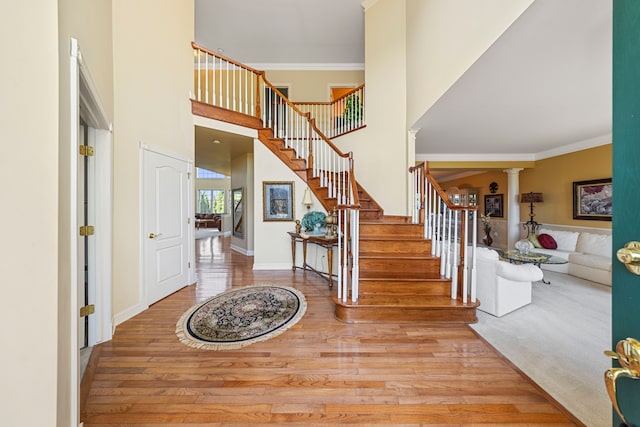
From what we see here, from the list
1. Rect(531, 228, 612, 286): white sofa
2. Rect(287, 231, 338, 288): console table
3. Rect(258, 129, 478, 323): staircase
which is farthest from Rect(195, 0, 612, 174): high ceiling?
Rect(287, 231, 338, 288): console table

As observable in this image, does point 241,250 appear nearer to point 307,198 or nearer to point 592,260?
point 307,198

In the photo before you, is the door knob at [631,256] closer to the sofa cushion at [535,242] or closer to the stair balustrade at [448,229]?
the stair balustrade at [448,229]

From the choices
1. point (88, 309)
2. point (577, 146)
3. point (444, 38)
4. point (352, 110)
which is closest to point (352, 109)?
point (352, 110)

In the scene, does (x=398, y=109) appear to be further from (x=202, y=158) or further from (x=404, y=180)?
(x=202, y=158)

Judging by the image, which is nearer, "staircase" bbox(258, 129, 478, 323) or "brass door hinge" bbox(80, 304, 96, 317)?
"brass door hinge" bbox(80, 304, 96, 317)

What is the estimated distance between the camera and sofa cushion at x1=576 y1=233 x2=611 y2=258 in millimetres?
4477

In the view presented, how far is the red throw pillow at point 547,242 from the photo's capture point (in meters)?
5.27

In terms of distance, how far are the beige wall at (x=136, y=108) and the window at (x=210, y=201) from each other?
11.4 m

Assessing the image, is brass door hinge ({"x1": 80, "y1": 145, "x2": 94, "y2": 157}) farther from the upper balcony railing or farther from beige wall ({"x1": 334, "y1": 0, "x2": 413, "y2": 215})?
the upper balcony railing

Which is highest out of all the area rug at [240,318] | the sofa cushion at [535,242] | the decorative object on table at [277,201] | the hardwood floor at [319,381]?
the decorative object on table at [277,201]

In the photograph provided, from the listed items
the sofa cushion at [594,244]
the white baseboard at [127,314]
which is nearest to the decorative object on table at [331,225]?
the white baseboard at [127,314]

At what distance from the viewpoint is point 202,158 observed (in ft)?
22.6

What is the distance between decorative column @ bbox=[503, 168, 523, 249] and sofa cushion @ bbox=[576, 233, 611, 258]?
6.33 feet

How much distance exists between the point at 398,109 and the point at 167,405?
4948 millimetres
